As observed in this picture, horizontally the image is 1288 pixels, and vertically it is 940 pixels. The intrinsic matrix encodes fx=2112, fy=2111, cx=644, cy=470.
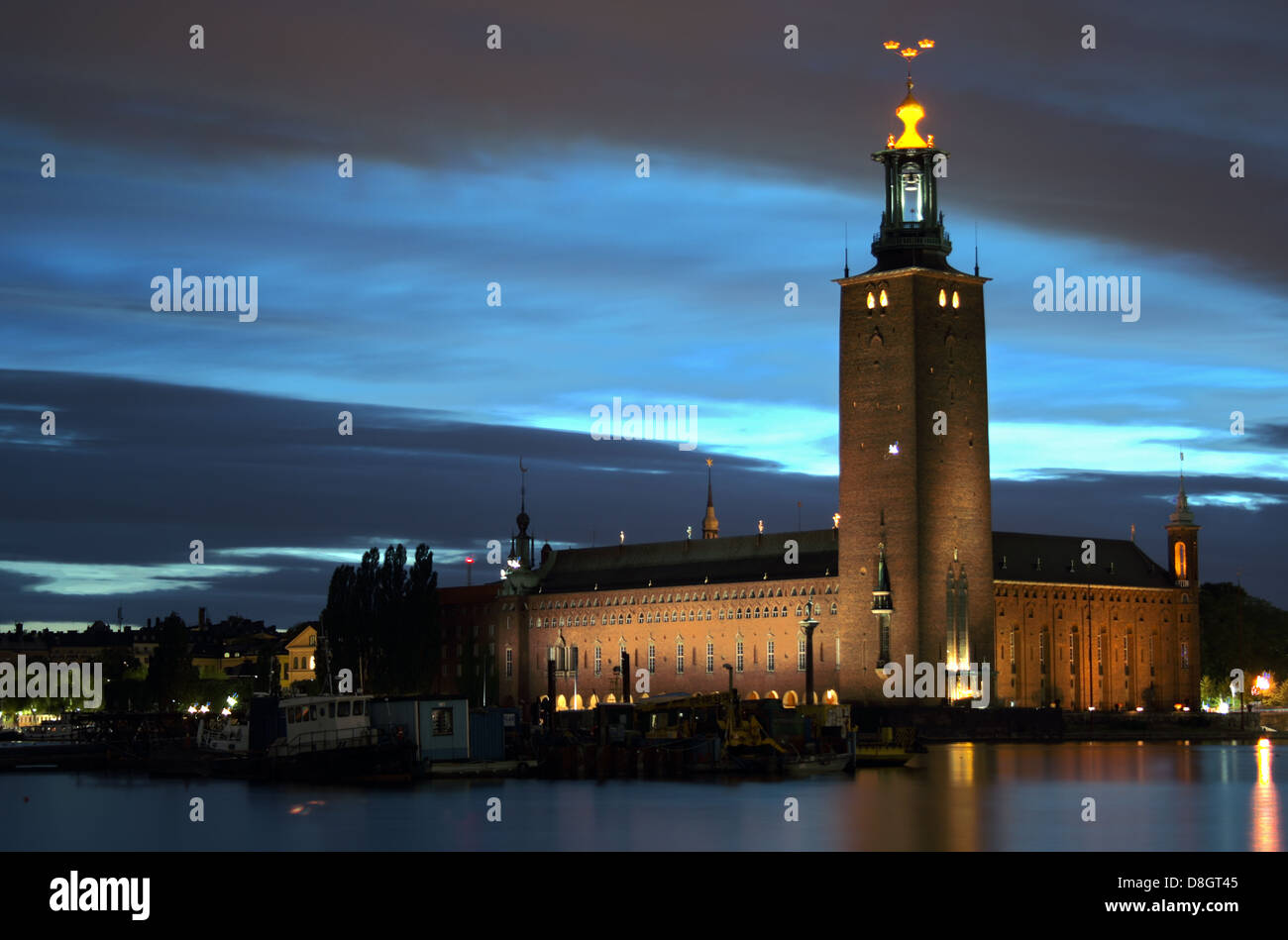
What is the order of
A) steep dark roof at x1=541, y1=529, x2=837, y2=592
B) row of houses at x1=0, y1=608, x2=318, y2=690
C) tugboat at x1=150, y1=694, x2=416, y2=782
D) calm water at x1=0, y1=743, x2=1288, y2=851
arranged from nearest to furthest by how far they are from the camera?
calm water at x1=0, y1=743, x2=1288, y2=851, tugboat at x1=150, y1=694, x2=416, y2=782, steep dark roof at x1=541, y1=529, x2=837, y2=592, row of houses at x1=0, y1=608, x2=318, y2=690

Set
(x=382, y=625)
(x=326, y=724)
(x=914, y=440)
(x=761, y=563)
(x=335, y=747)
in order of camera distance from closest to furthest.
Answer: (x=335, y=747)
(x=326, y=724)
(x=382, y=625)
(x=914, y=440)
(x=761, y=563)

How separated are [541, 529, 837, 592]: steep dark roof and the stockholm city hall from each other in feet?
0.47

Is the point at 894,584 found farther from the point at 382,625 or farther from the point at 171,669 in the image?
the point at 171,669

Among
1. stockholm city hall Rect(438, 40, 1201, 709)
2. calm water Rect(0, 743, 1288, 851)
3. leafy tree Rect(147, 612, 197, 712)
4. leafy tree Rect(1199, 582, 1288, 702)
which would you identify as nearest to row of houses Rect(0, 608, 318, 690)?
stockholm city hall Rect(438, 40, 1201, 709)

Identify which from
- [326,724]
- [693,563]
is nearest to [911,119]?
[693,563]

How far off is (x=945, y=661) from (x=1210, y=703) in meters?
32.6

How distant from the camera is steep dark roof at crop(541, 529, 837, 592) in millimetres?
120250

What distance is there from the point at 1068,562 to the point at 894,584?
22.2 metres

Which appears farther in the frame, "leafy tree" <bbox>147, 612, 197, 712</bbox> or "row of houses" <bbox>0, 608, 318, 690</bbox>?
"row of houses" <bbox>0, 608, 318, 690</bbox>

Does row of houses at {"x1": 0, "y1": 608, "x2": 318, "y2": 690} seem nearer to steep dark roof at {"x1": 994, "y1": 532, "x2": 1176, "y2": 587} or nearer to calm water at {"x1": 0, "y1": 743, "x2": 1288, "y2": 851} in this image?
steep dark roof at {"x1": 994, "y1": 532, "x2": 1176, "y2": 587}

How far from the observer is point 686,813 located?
2063 inches
